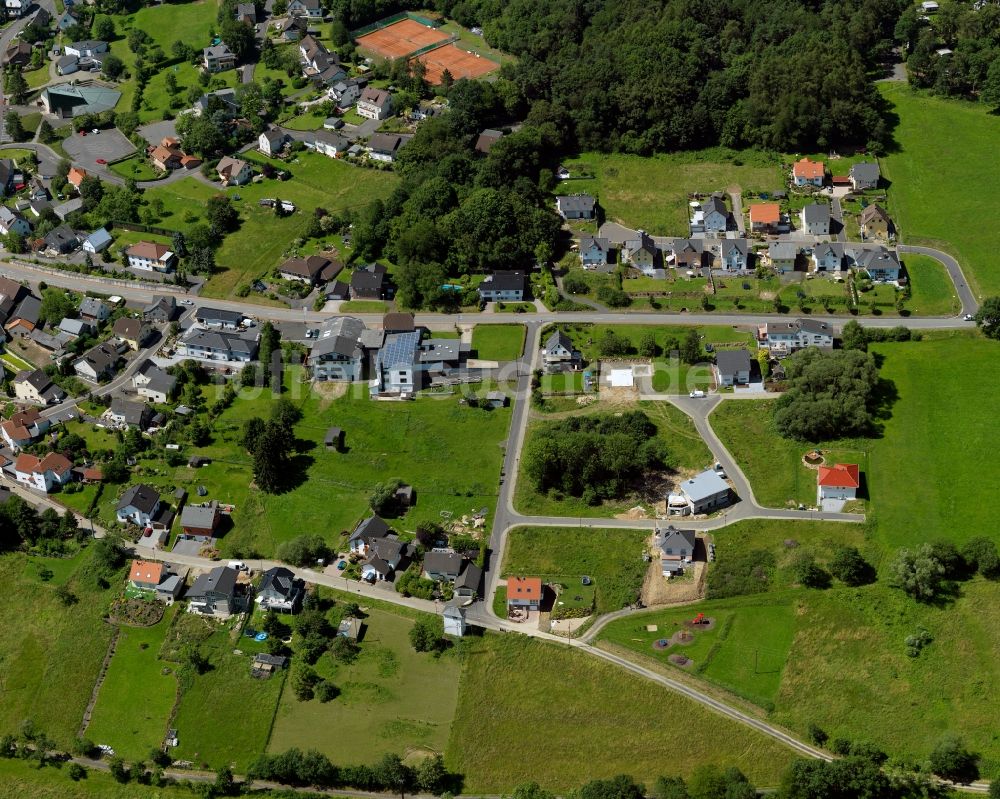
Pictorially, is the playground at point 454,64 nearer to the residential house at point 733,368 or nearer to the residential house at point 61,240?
the residential house at point 61,240

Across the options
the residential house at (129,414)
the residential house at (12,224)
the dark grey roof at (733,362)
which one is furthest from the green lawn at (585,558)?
the residential house at (12,224)

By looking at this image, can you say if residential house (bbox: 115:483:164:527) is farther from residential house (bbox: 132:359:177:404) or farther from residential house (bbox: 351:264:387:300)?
residential house (bbox: 351:264:387:300)

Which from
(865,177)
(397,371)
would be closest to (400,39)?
(865,177)

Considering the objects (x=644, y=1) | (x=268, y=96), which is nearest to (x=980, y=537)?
(x=644, y=1)

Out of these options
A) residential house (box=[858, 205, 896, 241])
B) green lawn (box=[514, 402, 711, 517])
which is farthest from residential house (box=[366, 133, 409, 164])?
residential house (box=[858, 205, 896, 241])

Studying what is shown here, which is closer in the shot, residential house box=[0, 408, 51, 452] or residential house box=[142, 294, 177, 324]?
residential house box=[0, 408, 51, 452]

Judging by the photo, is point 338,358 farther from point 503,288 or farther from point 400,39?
point 400,39

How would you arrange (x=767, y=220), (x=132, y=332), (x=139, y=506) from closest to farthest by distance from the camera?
(x=139, y=506) → (x=132, y=332) → (x=767, y=220)

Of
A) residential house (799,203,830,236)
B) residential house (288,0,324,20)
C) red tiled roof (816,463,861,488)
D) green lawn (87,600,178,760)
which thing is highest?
residential house (799,203,830,236)
